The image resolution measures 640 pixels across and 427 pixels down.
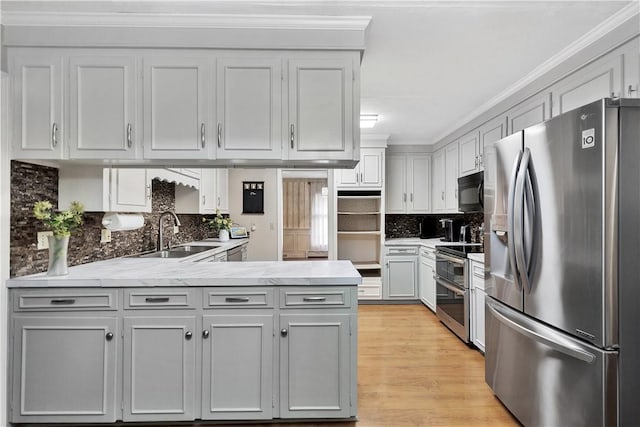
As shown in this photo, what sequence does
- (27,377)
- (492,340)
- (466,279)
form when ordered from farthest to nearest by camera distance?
1. (466,279)
2. (492,340)
3. (27,377)

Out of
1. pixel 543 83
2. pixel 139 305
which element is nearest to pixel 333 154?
pixel 139 305

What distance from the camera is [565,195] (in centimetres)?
180

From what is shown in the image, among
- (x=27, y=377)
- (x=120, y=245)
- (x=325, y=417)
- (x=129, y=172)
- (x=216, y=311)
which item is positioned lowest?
(x=325, y=417)

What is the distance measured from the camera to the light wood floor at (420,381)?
90.5 inches

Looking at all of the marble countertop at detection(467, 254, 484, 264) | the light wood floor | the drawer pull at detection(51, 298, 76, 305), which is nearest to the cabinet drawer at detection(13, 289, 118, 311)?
the drawer pull at detection(51, 298, 76, 305)

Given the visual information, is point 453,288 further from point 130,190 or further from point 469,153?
point 130,190

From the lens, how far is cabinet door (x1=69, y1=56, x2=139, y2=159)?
2279 millimetres

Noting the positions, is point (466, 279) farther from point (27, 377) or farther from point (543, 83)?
point (27, 377)

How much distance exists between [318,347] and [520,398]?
3.95 feet

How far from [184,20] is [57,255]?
1.61 m

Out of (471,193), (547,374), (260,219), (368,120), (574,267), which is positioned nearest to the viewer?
(574,267)

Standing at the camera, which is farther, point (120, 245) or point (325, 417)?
point (120, 245)

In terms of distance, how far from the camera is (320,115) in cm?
235

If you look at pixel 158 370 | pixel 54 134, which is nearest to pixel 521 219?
pixel 158 370
